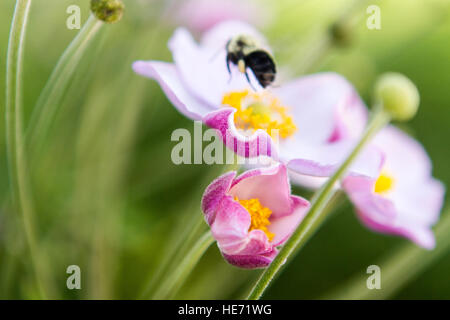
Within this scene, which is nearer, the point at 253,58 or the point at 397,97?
the point at 397,97

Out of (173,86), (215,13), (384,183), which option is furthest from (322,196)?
(215,13)

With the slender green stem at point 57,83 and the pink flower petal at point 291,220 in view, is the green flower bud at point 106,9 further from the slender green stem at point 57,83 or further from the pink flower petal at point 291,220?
the pink flower petal at point 291,220

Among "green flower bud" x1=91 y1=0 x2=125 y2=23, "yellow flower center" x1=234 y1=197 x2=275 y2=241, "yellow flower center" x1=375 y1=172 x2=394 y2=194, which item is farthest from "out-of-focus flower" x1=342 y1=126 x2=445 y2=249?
"green flower bud" x1=91 y1=0 x2=125 y2=23

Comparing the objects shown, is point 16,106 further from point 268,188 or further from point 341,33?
point 341,33

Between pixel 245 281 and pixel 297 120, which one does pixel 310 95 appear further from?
pixel 245 281

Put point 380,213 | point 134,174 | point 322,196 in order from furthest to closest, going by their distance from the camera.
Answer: point 134,174, point 380,213, point 322,196

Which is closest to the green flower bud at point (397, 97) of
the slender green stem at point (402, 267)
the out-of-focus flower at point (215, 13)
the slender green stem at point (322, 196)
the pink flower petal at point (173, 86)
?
the slender green stem at point (322, 196)

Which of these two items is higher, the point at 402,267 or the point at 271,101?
the point at 271,101

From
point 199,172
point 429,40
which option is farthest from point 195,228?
point 429,40
